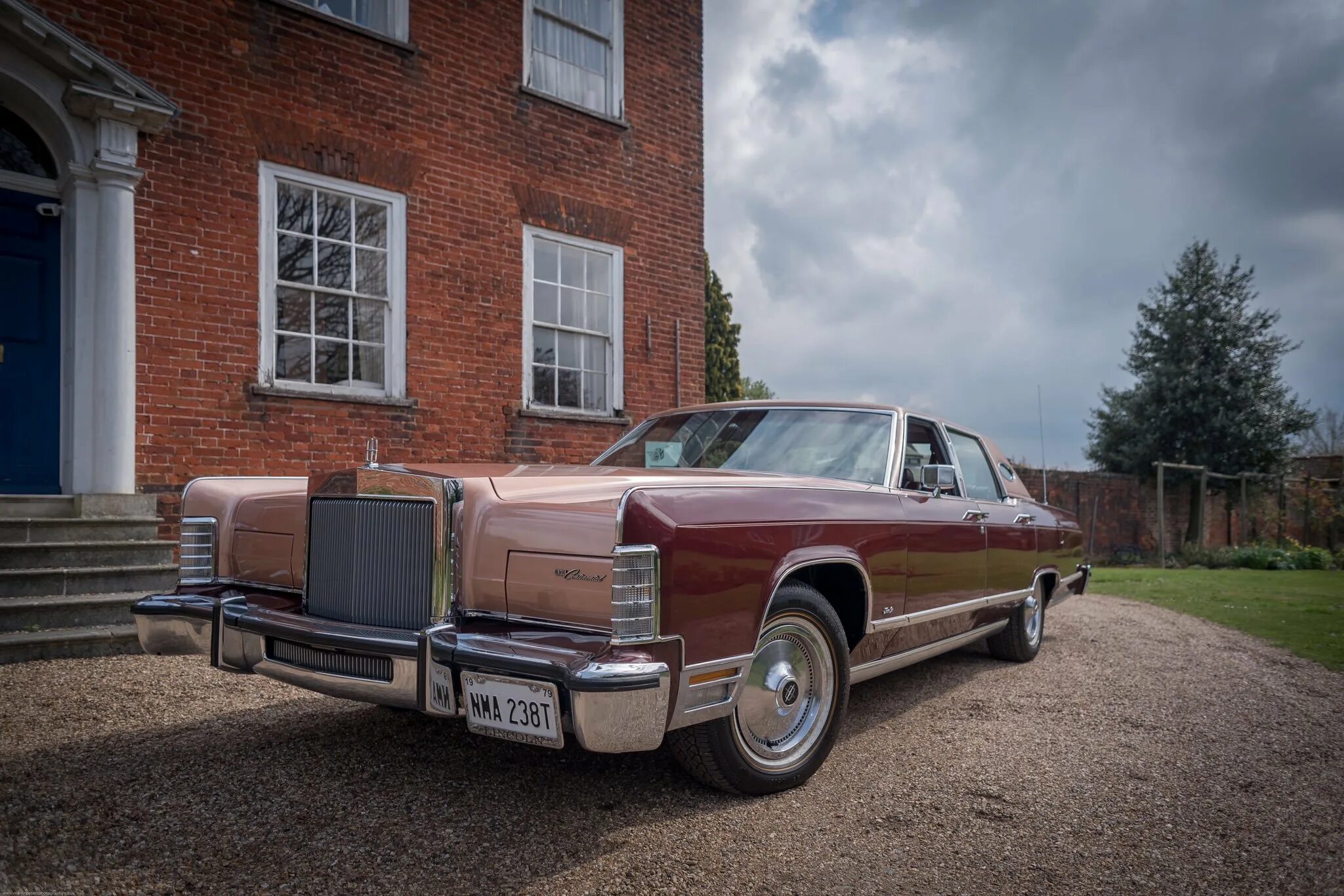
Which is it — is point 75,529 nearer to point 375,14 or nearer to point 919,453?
point 375,14

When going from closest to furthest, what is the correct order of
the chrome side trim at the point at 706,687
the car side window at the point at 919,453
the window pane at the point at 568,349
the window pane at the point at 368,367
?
the chrome side trim at the point at 706,687, the car side window at the point at 919,453, the window pane at the point at 368,367, the window pane at the point at 568,349

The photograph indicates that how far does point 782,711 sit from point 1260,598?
28.5ft

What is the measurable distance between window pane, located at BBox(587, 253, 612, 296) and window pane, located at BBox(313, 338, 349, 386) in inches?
106

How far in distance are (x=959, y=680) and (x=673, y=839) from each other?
3.00 meters

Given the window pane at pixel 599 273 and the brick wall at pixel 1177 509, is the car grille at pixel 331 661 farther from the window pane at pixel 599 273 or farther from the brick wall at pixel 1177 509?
the brick wall at pixel 1177 509

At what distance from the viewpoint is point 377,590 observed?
299 cm

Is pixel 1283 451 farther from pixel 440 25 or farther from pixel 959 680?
pixel 440 25

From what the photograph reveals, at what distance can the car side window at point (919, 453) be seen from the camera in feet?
14.1

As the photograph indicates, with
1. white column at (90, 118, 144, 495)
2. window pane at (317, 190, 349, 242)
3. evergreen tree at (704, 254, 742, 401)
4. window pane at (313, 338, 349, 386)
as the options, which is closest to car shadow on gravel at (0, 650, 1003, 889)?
white column at (90, 118, 144, 495)

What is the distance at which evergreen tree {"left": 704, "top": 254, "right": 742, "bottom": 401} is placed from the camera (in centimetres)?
2566

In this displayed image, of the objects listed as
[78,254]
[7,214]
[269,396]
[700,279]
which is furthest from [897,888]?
[700,279]

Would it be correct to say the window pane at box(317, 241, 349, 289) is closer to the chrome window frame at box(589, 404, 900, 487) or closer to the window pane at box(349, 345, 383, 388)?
the window pane at box(349, 345, 383, 388)

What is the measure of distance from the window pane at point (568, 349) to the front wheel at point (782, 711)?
594 cm

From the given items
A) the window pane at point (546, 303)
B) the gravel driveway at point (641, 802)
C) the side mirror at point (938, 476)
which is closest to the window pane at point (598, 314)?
the window pane at point (546, 303)
